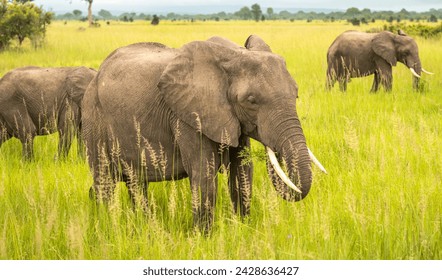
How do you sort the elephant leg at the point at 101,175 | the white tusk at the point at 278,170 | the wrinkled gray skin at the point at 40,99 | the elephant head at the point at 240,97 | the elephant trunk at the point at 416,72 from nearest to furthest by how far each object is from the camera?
1. the white tusk at the point at 278,170
2. the elephant head at the point at 240,97
3. the elephant leg at the point at 101,175
4. the wrinkled gray skin at the point at 40,99
5. the elephant trunk at the point at 416,72

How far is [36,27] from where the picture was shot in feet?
67.4

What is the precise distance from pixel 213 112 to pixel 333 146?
3.08m

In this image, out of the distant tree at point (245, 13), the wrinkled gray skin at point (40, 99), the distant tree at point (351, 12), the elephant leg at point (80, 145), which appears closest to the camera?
the elephant leg at point (80, 145)

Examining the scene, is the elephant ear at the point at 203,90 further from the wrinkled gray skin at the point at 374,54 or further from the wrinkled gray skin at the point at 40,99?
the wrinkled gray skin at the point at 374,54

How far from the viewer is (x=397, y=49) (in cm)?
1234

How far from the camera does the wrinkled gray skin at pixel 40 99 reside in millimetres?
7125

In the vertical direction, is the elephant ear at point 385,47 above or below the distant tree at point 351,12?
below

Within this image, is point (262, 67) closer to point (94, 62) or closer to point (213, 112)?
point (213, 112)

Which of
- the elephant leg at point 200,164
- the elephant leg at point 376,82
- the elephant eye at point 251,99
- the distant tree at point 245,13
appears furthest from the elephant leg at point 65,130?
the distant tree at point 245,13

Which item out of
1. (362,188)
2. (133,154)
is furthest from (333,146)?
(133,154)

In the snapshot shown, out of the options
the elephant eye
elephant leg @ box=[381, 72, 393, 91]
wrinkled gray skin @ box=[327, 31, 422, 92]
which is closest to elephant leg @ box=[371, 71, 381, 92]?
wrinkled gray skin @ box=[327, 31, 422, 92]

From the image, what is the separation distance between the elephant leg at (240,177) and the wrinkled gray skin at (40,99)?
11.0 feet

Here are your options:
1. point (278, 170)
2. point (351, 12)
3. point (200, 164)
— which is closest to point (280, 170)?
point (278, 170)

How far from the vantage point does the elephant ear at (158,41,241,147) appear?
375 cm
